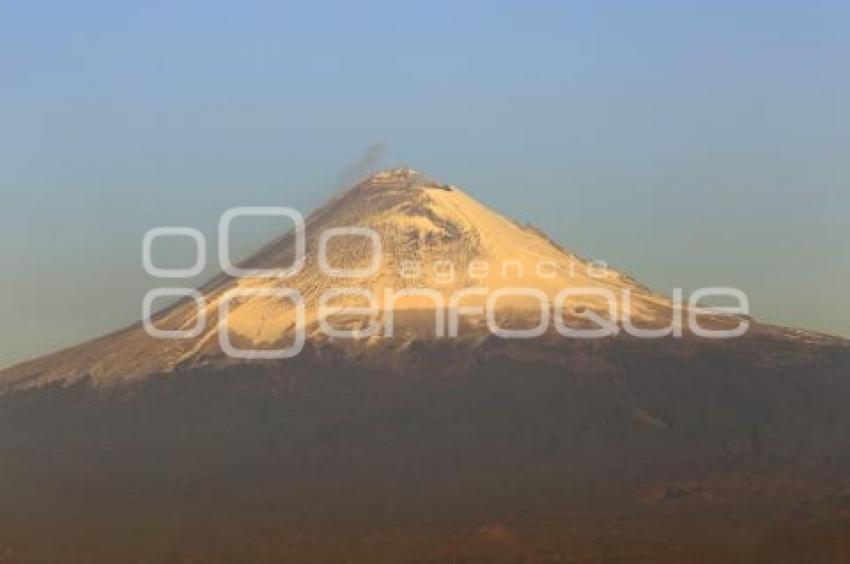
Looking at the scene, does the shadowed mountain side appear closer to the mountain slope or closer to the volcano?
the volcano

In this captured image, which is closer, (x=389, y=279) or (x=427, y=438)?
(x=427, y=438)

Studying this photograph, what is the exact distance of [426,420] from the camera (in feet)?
317

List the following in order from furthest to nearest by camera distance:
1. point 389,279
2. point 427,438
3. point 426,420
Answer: point 389,279
point 426,420
point 427,438

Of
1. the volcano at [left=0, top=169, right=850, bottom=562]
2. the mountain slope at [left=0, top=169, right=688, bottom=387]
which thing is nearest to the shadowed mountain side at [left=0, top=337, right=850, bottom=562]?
the volcano at [left=0, top=169, right=850, bottom=562]

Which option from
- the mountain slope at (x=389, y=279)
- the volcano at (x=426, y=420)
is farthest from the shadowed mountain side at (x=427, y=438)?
the mountain slope at (x=389, y=279)

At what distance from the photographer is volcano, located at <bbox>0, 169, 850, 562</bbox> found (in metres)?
74.0

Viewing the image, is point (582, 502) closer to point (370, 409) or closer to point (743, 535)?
point (743, 535)

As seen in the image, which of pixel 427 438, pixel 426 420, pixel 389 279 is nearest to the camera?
pixel 427 438

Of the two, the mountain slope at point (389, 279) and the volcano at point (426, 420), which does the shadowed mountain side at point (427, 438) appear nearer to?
the volcano at point (426, 420)

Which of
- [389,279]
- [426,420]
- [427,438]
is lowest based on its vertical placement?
[427,438]

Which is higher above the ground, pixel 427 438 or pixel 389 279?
pixel 389 279

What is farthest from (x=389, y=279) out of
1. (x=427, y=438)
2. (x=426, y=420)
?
(x=427, y=438)

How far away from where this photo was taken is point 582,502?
8075 cm

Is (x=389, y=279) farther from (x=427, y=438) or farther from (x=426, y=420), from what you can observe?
(x=427, y=438)
